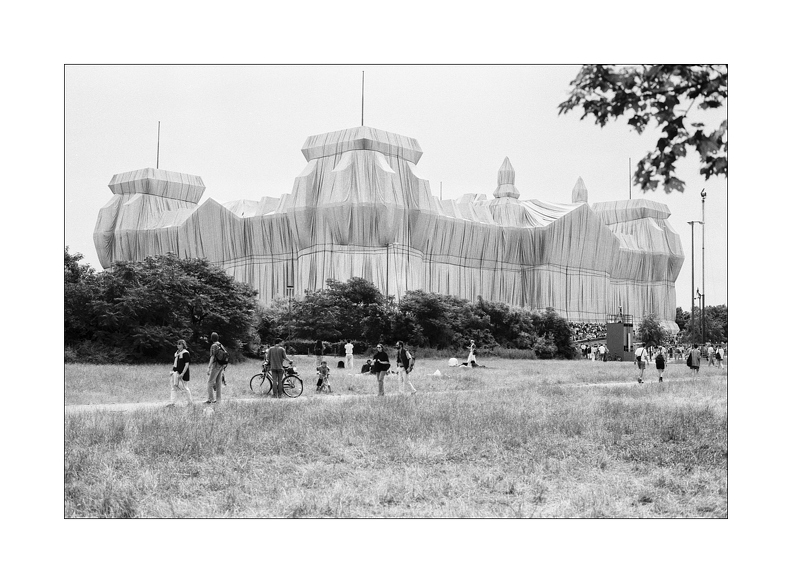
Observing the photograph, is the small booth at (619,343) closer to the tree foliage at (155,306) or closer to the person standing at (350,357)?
the person standing at (350,357)

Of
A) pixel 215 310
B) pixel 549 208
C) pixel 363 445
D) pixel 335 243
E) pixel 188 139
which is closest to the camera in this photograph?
pixel 363 445

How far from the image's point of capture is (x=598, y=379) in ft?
65.8

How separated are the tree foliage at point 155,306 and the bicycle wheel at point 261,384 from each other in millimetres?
3118

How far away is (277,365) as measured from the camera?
541 inches

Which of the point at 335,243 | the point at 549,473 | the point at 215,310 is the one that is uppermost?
the point at 335,243

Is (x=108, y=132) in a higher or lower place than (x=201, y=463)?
higher

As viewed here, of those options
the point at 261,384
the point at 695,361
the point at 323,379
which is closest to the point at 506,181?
the point at 695,361

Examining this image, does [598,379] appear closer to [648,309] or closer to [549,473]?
[549,473]

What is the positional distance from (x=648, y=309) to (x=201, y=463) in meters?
40.8

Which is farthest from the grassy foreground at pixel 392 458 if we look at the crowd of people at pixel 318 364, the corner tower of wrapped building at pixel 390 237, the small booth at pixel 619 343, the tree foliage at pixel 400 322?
the small booth at pixel 619 343

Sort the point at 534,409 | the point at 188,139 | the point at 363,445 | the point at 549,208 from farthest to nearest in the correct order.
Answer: the point at 549,208 → the point at 188,139 → the point at 534,409 → the point at 363,445

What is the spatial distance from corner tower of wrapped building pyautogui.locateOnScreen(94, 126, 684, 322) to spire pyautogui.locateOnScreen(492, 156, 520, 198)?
0.36ft
